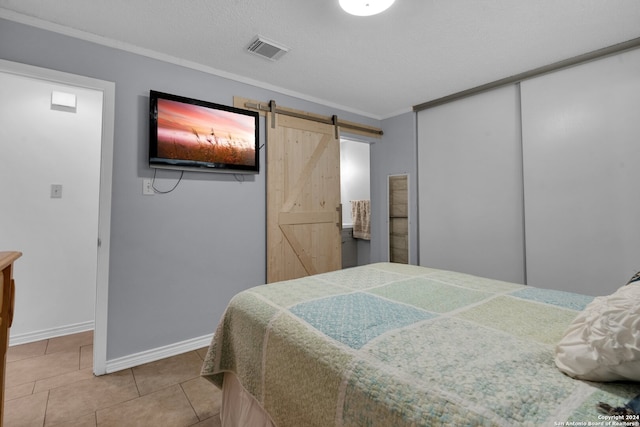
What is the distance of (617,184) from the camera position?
223 cm

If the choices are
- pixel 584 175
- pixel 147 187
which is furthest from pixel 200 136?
pixel 584 175

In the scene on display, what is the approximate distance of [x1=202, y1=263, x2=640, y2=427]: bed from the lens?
2.02 feet

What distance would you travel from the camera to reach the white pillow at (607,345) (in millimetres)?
599

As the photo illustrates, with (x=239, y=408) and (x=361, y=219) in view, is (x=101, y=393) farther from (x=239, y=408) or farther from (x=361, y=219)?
(x=361, y=219)

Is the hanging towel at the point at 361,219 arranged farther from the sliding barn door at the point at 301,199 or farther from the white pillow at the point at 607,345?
the white pillow at the point at 607,345

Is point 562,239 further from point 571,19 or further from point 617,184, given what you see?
point 571,19

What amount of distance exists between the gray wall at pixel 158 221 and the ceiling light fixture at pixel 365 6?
1.04 m

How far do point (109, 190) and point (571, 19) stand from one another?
137 inches

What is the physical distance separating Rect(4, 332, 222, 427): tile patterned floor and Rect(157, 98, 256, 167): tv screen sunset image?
1651 millimetres

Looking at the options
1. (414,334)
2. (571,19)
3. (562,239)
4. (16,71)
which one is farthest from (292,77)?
(562,239)

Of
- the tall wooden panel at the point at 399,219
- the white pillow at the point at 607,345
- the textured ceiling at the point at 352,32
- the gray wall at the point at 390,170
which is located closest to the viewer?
the white pillow at the point at 607,345

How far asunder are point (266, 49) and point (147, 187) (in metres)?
1.45

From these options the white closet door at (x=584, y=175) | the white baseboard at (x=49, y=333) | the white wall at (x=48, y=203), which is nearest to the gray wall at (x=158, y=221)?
the white wall at (x=48, y=203)

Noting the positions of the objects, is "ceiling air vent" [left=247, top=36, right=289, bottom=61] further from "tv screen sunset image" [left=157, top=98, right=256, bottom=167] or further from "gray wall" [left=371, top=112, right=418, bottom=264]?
"gray wall" [left=371, top=112, right=418, bottom=264]
